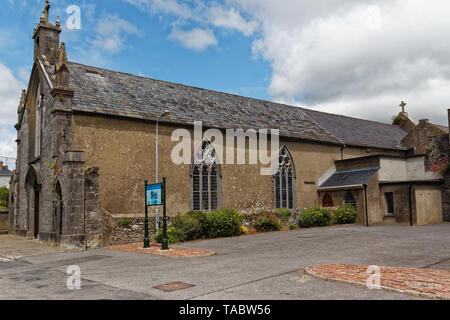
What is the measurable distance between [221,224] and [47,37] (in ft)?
50.0

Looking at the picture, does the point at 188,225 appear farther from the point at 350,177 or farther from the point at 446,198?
the point at 446,198

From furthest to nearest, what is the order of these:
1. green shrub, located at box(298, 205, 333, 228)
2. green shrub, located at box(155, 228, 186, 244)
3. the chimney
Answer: green shrub, located at box(298, 205, 333, 228), the chimney, green shrub, located at box(155, 228, 186, 244)

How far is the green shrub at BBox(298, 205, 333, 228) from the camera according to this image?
24.2 meters

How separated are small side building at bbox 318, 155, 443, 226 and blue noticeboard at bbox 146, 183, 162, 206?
14599 millimetres

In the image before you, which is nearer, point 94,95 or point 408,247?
point 408,247

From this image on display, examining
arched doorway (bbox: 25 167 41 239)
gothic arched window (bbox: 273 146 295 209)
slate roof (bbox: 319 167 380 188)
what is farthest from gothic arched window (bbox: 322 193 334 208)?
A: arched doorway (bbox: 25 167 41 239)

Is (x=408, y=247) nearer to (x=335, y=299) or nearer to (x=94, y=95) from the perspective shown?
(x=335, y=299)

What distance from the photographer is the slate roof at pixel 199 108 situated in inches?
810

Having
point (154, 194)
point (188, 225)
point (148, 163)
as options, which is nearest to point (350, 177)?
point (188, 225)

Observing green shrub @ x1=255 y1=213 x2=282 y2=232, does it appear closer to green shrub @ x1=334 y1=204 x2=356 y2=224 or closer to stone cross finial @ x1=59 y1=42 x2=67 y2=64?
green shrub @ x1=334 y1=204 x2=356 y2=224

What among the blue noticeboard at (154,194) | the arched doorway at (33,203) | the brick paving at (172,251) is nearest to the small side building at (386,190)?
the brick paving at (172,251)

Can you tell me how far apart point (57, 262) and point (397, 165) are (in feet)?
75.8
